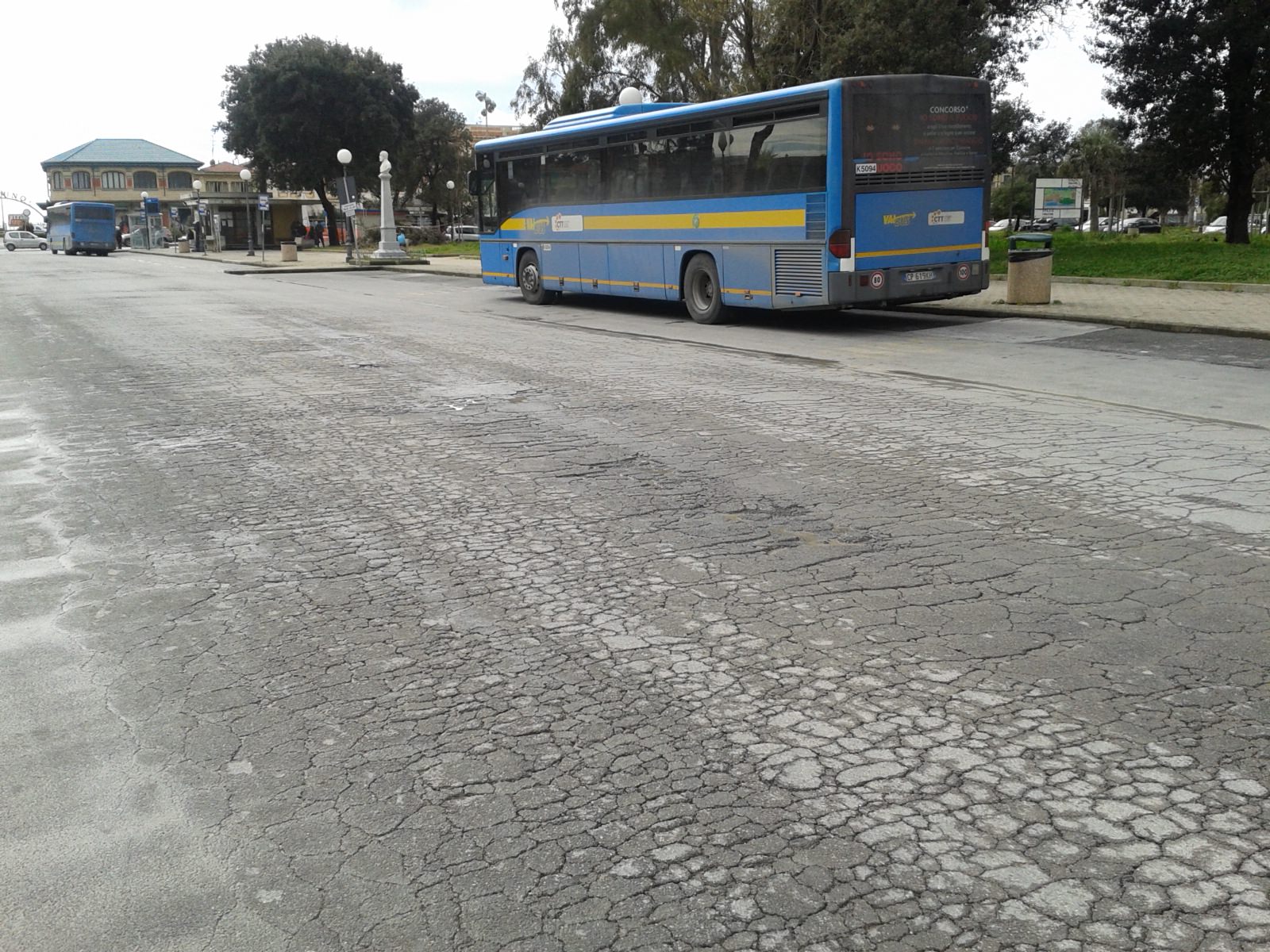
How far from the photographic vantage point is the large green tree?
88.5 ft

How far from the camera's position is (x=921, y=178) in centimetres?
1581

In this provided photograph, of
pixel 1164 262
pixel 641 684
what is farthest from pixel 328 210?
pixel 641 684

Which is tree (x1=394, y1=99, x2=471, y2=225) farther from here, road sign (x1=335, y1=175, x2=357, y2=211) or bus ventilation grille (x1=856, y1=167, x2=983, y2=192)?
bus ventilation grille (x1=856, y1=167, x2=983, y2=192)

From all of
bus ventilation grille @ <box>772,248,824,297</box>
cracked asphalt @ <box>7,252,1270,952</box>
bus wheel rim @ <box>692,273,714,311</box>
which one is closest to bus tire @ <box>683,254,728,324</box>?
bus wheel rim @ <box>692,273,714,311</box>


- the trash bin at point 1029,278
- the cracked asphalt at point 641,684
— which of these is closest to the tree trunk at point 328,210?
the trash bin at point 1029,278

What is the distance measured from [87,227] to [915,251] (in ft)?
220

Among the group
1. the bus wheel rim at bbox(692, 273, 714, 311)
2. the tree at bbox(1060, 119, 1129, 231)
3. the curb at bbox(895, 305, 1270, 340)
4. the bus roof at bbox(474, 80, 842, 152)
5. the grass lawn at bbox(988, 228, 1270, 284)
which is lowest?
the curb at bbox(895, 305, 1270, 340)

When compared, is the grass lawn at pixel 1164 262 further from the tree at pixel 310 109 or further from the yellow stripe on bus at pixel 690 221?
the tree at pixel 310 109

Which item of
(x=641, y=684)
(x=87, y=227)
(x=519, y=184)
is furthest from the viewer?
(x=87, y=227)

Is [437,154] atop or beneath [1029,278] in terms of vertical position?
atop

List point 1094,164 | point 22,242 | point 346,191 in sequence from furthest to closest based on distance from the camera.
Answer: point 22,242 → point 1094,164 → point 346,191

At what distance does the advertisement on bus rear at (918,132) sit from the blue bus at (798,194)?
0.02 metres

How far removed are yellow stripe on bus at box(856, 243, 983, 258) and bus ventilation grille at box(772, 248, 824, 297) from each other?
Answer: 0.55m

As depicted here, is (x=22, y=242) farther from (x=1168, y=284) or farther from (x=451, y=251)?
(x=1168, y=284)
